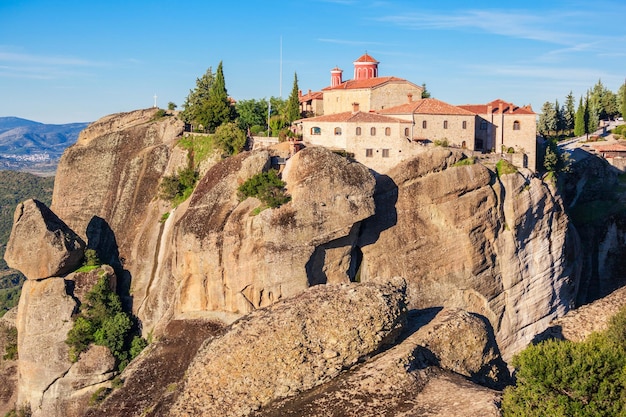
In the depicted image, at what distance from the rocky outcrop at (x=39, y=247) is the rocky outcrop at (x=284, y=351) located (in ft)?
83.4

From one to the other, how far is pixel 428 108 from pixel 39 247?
2282 cm

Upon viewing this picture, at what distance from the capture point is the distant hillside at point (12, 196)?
5482 inches

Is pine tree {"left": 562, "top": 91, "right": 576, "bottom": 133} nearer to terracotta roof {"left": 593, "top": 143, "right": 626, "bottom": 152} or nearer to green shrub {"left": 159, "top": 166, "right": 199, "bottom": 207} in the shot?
terracotta roof {"left": 593, "top": 143, "right": 626, "bottom": 152}

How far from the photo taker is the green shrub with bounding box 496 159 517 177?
Answer: 170 ft

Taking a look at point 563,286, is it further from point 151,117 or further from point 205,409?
point 205,409

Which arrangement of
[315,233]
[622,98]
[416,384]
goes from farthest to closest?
1. [622,98]
2. [315,233]
3. [416,384]

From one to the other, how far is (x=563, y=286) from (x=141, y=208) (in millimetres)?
25709

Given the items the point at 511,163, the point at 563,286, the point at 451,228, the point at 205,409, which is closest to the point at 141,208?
the point at 451,228

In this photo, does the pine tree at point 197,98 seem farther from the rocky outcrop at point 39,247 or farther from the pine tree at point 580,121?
the pine tree at point 580,121

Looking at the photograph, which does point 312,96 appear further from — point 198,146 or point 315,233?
point 315,233

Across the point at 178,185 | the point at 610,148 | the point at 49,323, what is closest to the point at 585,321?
the point at 178,185

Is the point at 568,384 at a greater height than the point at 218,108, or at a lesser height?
lesser

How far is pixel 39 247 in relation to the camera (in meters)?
49.3

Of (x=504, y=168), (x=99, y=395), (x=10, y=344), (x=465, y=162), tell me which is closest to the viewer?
(x=99, y=395)
